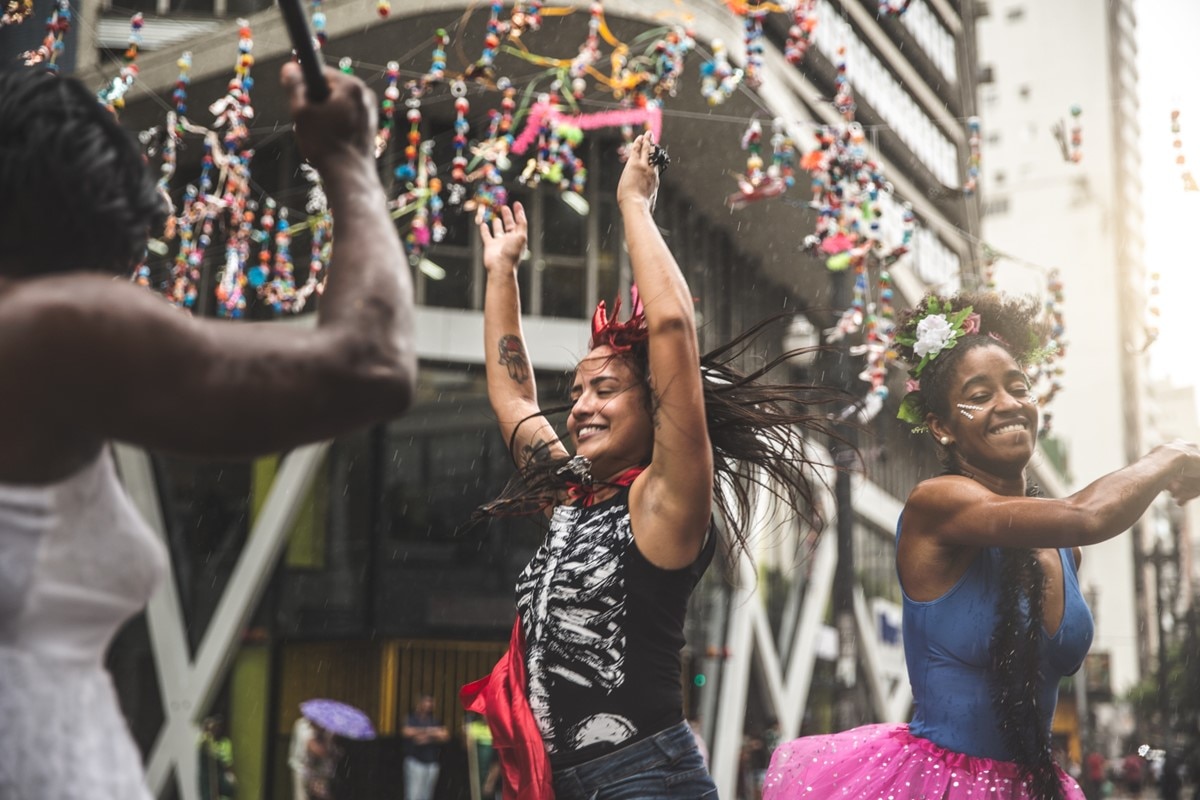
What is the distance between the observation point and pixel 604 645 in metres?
2.80

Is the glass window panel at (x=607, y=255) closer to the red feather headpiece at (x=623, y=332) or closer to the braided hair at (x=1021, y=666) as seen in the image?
the braided hair at (x=1021, y=666)

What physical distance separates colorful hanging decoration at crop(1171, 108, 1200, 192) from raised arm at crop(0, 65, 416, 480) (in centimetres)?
638

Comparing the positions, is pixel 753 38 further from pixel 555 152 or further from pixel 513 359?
Answer: pixel 513 359

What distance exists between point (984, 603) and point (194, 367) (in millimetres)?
2675

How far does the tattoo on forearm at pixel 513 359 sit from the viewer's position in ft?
11.6

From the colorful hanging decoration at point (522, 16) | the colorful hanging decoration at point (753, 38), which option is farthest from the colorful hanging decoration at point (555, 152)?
the colorful hanging decoration at point (753, 38)

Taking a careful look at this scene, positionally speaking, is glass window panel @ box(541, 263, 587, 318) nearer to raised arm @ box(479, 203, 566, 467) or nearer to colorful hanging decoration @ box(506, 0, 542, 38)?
colorful hanging decoration @ box(506, 0, 542, 38)

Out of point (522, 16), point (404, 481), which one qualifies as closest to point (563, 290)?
point (404, 481)

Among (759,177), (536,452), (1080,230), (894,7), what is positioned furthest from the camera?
(1080,230)

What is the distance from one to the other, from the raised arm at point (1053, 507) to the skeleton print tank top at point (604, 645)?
0.93m

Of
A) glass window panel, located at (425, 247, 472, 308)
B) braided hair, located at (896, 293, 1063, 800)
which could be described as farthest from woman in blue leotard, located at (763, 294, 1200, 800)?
glass window panel, located at (425, 247, 472, 308)

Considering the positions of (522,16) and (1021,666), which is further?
(522,16)

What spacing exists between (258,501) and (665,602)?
1489 centimetres

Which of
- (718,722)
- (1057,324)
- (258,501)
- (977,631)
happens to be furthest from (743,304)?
(977,631)
